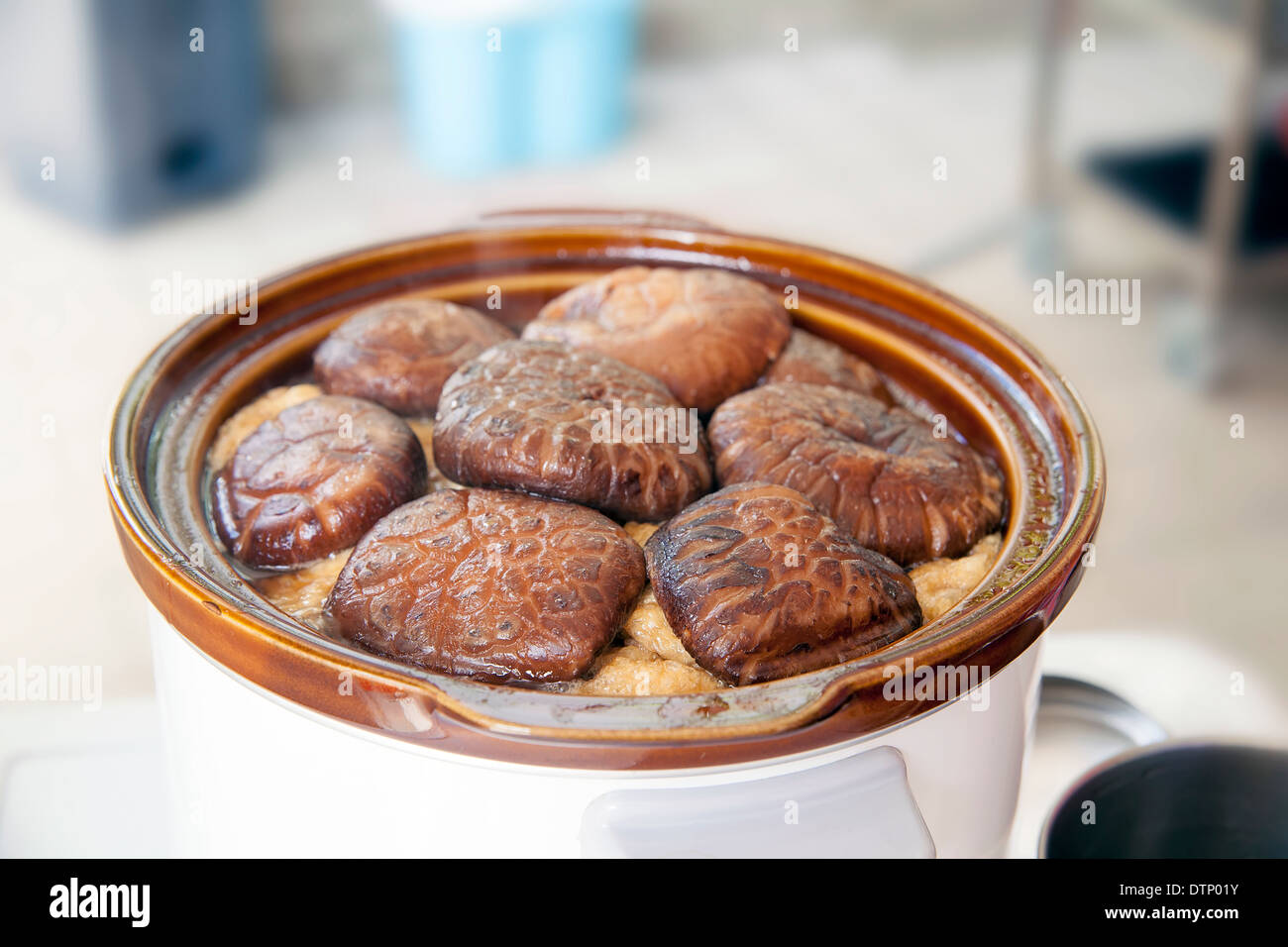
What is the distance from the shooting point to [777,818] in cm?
86

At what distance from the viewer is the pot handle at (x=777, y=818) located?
85 cm

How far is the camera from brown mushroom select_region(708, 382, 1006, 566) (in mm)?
1089

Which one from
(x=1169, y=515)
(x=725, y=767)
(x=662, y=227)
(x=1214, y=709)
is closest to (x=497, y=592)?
(x=725, y=767)

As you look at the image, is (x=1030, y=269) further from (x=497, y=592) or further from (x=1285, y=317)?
(x=497, y=592)

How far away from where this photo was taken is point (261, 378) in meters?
1.26

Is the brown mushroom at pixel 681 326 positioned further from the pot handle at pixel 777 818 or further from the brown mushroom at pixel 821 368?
the pot handle at pixel 777 818

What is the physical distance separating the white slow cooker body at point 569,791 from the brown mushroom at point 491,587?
88 millimetres

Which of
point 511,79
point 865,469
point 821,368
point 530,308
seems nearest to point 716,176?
point 511,79

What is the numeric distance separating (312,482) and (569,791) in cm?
39

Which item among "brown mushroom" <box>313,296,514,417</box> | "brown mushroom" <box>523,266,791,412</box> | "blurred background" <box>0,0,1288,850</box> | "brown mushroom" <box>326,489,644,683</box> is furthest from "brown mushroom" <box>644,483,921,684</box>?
"blurred background" <box>0,0,1288,850</box>

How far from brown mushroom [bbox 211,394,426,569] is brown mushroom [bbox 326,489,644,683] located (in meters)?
0.05

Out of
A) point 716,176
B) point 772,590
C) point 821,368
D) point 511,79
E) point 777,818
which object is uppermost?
point 511,79

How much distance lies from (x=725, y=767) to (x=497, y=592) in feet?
0.75

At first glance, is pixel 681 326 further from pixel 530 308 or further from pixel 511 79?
pixel 511 79
